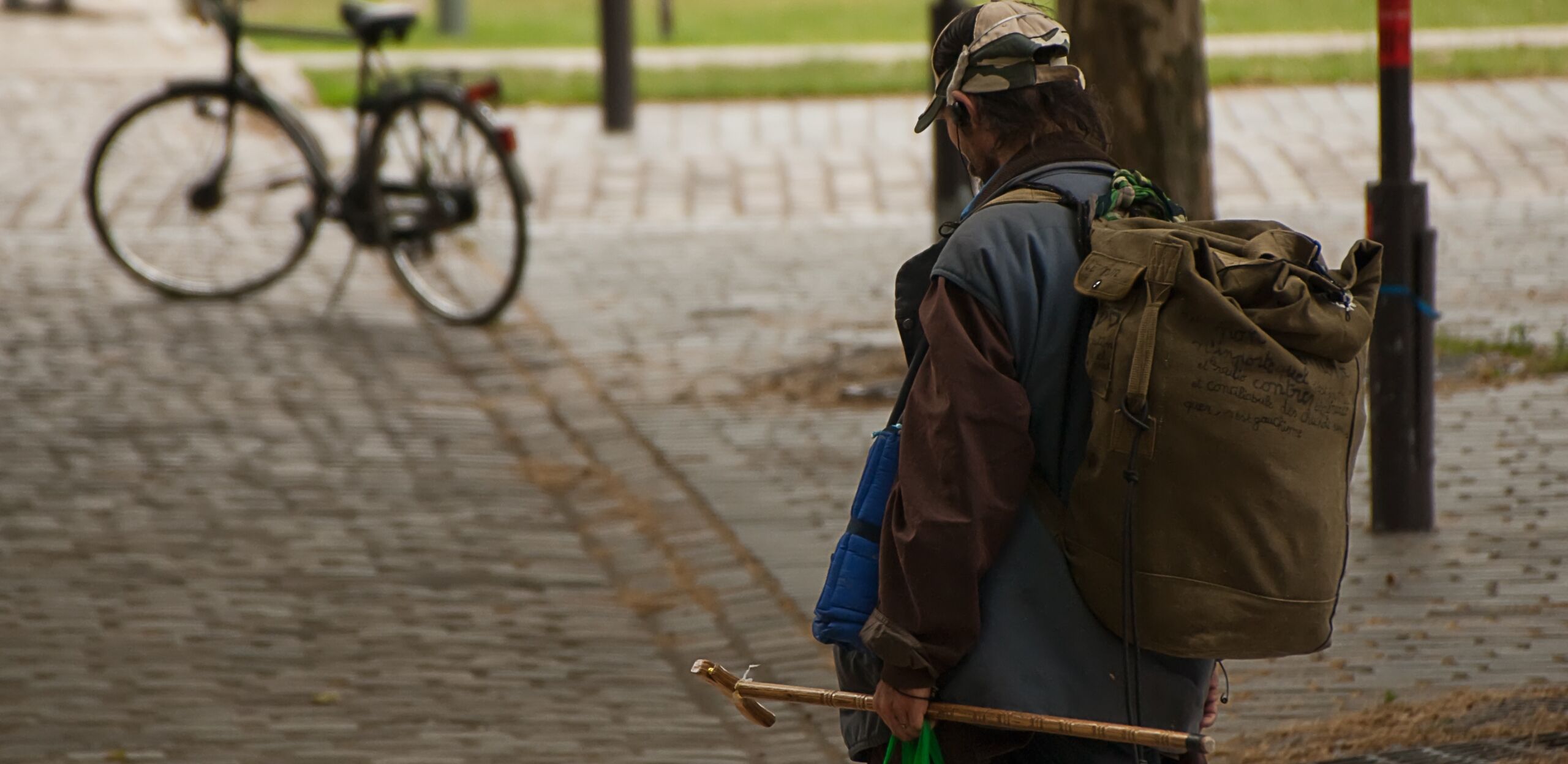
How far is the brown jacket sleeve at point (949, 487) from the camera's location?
2.70 metres

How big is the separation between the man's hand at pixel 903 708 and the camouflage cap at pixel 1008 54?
2.61ft

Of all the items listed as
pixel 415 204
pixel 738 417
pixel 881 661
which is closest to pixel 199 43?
pixel 415 204

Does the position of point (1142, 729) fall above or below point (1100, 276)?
below

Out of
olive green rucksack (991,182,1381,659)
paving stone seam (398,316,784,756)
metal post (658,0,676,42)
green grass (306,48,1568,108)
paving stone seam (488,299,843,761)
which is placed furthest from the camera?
metal post (658,0,676,42)

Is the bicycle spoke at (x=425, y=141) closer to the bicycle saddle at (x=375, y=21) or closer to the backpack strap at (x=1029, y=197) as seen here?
the bicycle saddle at (x=375, y=21)

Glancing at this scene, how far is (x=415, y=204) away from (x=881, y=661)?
6813mm

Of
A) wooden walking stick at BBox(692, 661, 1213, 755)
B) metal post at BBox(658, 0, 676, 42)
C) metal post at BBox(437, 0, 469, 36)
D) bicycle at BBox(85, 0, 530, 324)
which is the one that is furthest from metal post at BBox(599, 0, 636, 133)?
wooden walking stick at BBox(692, 661, 1213, 755)

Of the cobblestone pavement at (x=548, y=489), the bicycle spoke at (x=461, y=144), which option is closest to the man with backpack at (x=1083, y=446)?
the cobblestone pavement at (x=548, y=489)

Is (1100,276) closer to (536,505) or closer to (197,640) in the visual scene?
(197,640)

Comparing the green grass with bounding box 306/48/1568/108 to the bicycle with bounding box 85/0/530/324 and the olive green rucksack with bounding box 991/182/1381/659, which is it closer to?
the bicycle with bounding box 85/0/530/324

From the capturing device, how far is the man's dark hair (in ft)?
9.52

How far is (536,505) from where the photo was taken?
6.74m

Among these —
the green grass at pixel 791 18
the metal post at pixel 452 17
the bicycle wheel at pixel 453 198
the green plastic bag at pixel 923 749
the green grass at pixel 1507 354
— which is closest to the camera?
the green plastic bag at pixel 923 749

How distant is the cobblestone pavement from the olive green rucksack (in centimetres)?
179
